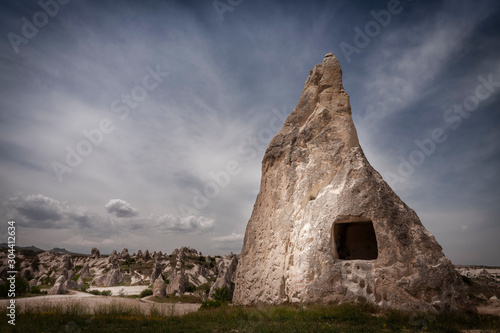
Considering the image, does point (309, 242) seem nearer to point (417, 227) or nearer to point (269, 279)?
point (269, 279)

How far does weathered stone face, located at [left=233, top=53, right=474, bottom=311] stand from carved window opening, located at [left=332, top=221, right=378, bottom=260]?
45 millimetres

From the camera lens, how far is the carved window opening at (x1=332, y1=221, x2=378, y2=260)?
44.9ft

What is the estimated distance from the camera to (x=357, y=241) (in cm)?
1402

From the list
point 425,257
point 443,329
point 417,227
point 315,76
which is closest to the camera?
point 443,329

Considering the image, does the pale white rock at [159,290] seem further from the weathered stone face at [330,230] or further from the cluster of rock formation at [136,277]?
the weathered stone face at [330,230]

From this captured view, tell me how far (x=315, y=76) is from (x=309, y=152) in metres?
4.85

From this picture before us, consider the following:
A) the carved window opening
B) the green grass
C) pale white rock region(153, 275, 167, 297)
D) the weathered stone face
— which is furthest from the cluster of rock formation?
the green grass

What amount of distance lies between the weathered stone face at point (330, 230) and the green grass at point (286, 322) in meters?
0.79

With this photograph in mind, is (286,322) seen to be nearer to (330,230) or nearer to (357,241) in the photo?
(330,230)

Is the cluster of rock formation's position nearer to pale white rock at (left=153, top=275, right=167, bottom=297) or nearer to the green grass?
pale white rock at (left=153, top=275, right=167, bottom=297)

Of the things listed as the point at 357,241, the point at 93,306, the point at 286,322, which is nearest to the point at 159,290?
the point at 93,306

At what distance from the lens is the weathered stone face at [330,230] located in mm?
9664

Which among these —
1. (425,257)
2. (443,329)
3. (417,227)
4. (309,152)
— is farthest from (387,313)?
(309,152)

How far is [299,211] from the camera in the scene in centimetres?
1274
